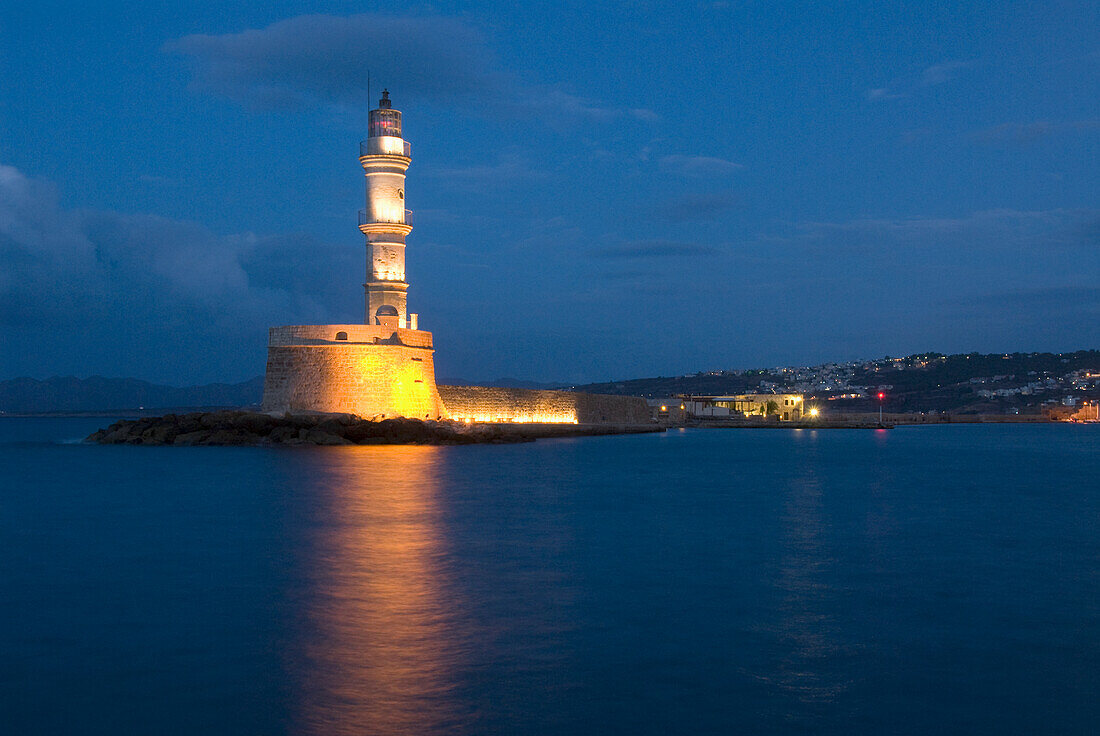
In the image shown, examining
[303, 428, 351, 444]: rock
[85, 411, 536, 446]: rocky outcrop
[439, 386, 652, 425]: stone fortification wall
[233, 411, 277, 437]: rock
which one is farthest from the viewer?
[439, 386, 652, 425]: stone fortification wall

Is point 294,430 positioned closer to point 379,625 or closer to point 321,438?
point 321,438

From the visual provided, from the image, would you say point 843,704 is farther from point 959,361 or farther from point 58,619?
point 959,361

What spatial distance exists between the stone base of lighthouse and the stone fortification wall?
4.69 meters

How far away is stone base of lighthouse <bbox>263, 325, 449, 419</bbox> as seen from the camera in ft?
87.6

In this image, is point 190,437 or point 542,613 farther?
point 190,437

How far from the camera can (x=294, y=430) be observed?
87.0 feet

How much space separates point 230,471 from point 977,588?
15131mm

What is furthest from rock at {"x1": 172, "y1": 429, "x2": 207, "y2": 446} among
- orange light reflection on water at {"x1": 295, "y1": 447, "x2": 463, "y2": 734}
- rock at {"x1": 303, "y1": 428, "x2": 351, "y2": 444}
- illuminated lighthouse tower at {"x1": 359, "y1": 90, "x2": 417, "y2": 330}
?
orange light reflection on water at {"x1": 295, "y1": 447, "x2": 463, "y2": 734}

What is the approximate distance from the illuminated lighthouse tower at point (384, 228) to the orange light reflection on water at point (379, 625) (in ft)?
47.4

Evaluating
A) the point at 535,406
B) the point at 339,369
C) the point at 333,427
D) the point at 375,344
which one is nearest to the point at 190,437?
the point at 333,427

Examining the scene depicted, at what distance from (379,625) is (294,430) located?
67.8 feet

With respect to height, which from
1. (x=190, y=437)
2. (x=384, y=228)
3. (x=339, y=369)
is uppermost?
(x=384, y=228)

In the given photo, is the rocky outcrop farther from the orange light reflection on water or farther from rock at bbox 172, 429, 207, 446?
the orange light reflection on water

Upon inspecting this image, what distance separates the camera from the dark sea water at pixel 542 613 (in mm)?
4898
